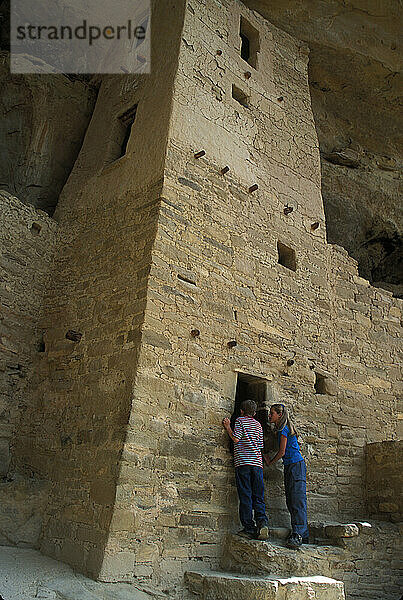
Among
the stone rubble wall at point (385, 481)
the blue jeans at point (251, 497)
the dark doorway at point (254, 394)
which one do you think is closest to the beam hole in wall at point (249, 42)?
the dark doorway at point (254, 394)

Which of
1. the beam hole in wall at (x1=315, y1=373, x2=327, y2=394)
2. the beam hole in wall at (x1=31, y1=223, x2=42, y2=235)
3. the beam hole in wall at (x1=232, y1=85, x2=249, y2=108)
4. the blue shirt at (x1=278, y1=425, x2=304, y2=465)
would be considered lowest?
the blue shirt at (x1=278, y1=425, x2=304, y2=465)

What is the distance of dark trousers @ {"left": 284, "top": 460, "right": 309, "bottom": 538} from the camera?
582cm

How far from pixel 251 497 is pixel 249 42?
7.69 m

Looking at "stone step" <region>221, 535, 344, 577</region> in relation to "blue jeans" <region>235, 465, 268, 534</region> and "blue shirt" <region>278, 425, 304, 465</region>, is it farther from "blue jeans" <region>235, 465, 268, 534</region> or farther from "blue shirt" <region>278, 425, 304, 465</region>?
"blue shirt" <region>278, 425, 304, 465</region>

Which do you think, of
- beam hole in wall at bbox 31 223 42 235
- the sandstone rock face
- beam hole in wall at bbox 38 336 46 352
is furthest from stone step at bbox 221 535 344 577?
the sandstone rock face

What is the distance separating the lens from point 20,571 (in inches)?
189

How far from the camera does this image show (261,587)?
15.3 feet

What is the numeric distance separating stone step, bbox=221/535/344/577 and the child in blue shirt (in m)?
0.28

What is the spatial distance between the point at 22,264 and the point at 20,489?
2.96 metres

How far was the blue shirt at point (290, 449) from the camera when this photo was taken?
6.07 meters

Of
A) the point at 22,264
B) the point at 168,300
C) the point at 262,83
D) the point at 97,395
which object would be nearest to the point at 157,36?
the point at 262,83

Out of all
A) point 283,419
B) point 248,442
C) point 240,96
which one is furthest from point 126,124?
point 248,442

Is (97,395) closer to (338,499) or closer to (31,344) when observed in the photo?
(31,344)

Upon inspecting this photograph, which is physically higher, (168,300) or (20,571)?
(168,300)
